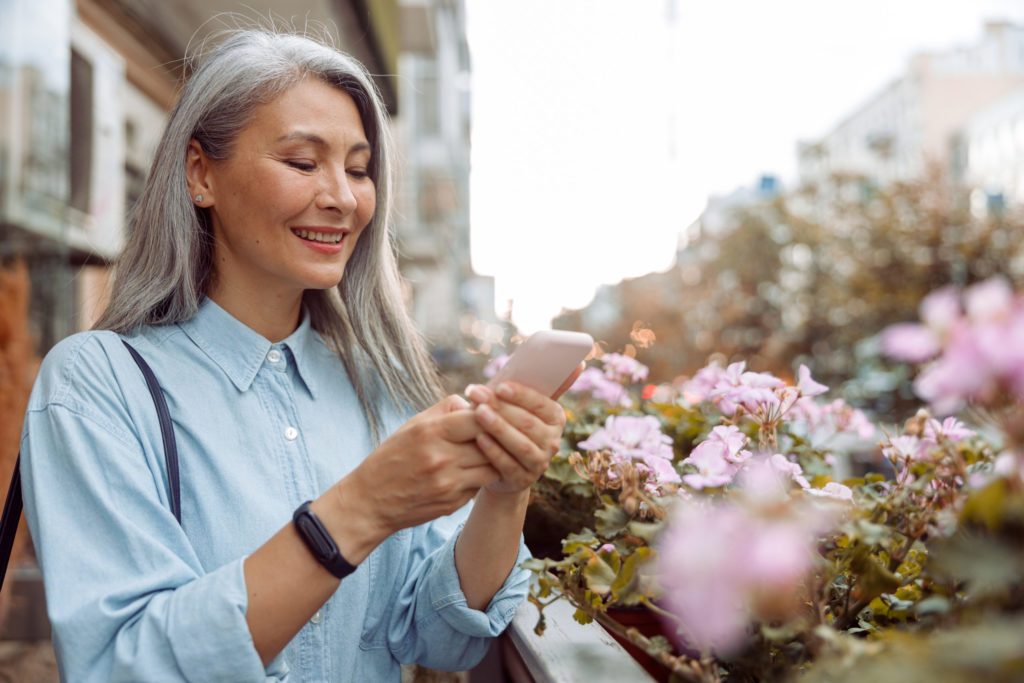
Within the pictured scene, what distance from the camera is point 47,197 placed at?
15.2 ft

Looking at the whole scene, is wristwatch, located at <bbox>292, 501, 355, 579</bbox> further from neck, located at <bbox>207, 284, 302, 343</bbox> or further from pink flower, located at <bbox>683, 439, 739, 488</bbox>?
neck, located at <bbox>207, 284, 302, 343</bbox>

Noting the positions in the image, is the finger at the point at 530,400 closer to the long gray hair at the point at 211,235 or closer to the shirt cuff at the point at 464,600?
the shirt cuff at the point at 464,600

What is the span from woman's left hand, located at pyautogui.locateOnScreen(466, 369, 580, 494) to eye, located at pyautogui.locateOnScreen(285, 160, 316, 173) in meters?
0.63

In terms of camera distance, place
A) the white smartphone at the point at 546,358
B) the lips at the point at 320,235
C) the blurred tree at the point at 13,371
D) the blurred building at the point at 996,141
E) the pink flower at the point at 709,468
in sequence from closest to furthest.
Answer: the pink flower at the point at 709,468 → the white smartphone at the point at 546,358 → the lips at the point at 320,235 → the blurred tree at the point at 13,371 → the blurred building at the point at 996,141

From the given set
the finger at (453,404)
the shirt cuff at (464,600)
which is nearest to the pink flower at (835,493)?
the finger at (453,404)

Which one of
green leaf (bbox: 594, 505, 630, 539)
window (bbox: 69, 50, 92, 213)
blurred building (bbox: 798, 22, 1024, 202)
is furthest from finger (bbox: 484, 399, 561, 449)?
blurred building (bbox: 798, 22, 1024, 202)

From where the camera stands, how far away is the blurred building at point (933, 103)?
48.2 metres

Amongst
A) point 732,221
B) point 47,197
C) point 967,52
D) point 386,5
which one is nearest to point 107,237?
point 47,197

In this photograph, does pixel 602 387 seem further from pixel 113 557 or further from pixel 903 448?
pixel 113 557

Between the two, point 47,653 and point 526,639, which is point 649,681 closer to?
point 526,639

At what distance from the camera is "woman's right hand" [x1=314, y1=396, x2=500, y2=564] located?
98 centimetres

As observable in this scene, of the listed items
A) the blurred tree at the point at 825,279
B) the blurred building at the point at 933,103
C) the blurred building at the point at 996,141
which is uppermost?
the blurred building at the point at 933,103

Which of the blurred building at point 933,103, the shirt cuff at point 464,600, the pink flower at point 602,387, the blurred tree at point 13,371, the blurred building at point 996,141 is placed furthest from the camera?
the blurred building at point 933,103

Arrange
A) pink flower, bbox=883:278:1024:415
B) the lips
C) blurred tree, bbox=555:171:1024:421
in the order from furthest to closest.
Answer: blurred tree, bbox=555:171:1024:421, the lips, pink flower, bbox=883:278:1024:415
